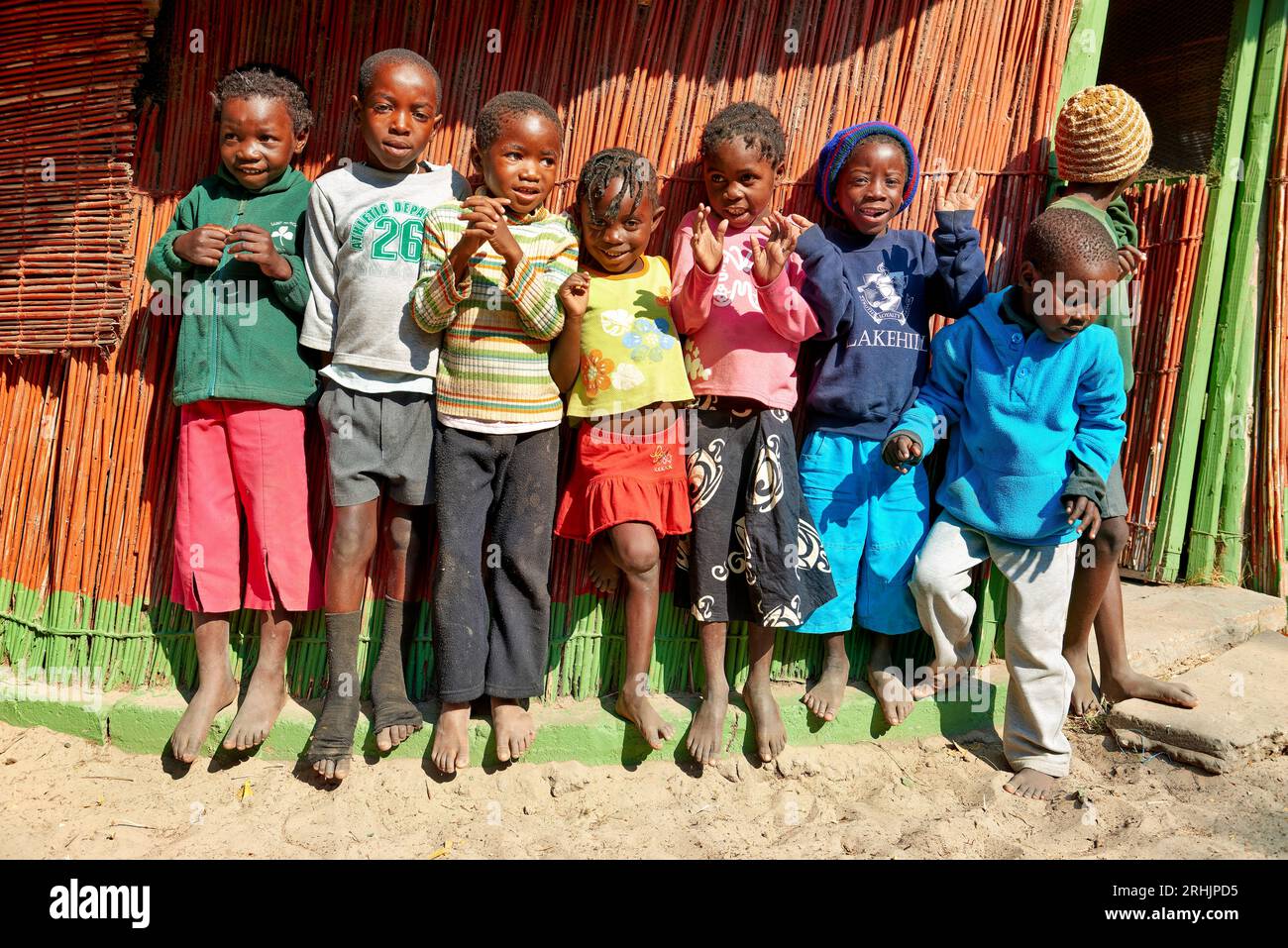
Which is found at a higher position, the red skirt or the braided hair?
the braided hair

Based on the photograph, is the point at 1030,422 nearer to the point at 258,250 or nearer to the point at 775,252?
the point at 775,252

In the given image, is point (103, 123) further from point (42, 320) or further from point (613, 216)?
point (613, 216)

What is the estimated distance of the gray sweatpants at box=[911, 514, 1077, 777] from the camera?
332cm

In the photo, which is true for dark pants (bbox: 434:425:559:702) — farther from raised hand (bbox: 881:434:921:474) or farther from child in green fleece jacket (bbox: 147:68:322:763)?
raised hand (bbox: 881:434:921:474)

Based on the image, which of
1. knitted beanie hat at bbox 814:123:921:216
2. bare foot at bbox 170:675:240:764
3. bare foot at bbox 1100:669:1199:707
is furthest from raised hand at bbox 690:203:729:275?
bare foot at bbox 1100:669:1199:707

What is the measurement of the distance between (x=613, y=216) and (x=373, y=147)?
0.79 meters

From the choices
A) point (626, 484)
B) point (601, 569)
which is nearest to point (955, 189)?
point (626, 484)

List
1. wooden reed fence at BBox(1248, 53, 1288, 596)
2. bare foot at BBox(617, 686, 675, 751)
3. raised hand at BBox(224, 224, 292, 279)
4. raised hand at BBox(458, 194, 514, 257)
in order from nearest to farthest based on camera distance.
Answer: raised hand at BBox(458, 194, 514, 257), raised hand at BBox(224, 224, 292, 279), bare foot at BBox(617, 686, 675, 751), wooden reed fence at BBox(1248, 53, 1288, 596)

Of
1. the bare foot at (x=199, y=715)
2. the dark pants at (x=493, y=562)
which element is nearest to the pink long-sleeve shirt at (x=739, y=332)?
the dark pants at (x=493, y=562)

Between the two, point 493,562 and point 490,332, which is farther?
point 493,562

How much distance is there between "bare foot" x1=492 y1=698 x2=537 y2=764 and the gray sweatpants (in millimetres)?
1370

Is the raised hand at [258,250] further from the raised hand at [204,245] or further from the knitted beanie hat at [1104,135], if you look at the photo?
the knitted beanie hat at [1104,135]

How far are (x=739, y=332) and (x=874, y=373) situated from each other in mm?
507

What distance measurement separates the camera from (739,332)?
3.26 metres
